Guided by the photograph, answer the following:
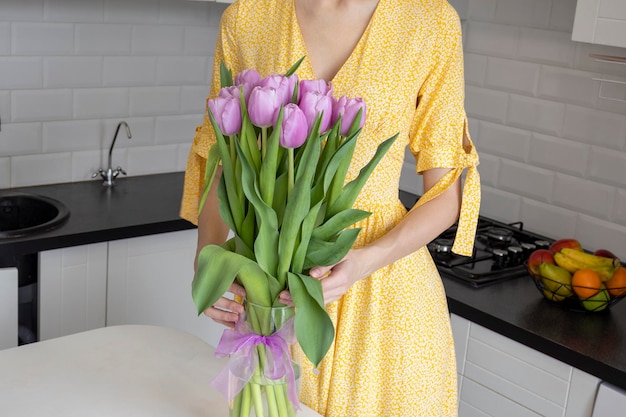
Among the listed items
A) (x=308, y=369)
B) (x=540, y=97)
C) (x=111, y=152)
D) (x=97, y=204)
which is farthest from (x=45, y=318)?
(x=540, y=97)

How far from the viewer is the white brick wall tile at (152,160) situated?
3.17m

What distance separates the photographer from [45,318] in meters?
Result: 2.54

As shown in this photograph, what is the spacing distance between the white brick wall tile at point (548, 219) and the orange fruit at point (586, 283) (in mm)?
649

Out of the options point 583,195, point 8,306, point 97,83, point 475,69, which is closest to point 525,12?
point 475,69

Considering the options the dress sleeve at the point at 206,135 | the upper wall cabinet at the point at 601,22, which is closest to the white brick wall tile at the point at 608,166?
the upper wall cabinet at the point at 601,22

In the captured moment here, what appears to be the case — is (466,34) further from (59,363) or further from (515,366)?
(59,363)

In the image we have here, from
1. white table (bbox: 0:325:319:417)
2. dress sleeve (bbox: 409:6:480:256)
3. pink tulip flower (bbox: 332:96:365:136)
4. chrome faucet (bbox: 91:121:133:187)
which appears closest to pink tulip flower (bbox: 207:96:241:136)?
pink tulip flower (bbox: 332:96:365:136)

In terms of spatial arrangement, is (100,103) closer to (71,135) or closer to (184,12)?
(71,135)

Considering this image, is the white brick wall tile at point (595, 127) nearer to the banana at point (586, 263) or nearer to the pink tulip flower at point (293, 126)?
the banana at point (586, 263)

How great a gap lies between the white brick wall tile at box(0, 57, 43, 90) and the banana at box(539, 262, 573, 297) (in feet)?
5.56

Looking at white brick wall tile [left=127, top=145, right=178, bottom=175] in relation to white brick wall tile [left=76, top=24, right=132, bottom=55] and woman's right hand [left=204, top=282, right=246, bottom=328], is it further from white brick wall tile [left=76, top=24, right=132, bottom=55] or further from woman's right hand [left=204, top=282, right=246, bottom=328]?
woman's right hand [left=204, top=282, right=246, bottom=328]

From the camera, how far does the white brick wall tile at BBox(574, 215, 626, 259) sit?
9.14 feet

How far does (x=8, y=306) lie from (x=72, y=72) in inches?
34.7

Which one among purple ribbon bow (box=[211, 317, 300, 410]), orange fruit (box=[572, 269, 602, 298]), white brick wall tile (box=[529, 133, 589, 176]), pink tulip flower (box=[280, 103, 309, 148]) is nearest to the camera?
pink tulip flower (box=[280, 103, 309, 148])
